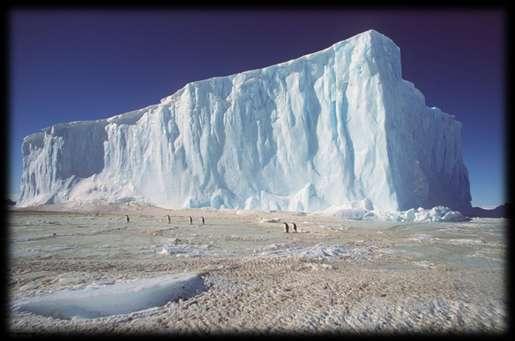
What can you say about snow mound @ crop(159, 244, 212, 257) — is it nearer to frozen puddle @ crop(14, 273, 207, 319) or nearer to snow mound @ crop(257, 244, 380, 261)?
snow mound @ crop(257, 244, 380, 261)

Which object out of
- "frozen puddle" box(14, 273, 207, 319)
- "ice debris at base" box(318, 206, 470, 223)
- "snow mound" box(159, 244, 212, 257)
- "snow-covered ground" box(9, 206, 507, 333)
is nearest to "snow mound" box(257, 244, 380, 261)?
"snow-covered ground" box(9, 206, 507, 333)

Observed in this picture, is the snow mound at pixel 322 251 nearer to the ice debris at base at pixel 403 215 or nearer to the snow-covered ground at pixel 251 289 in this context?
the snow-covered ground at pixel 251 289

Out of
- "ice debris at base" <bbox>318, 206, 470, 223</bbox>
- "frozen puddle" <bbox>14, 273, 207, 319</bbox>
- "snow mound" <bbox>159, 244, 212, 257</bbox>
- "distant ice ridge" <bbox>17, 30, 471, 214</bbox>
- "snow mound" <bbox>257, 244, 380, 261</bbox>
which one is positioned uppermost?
"distant ice ridge" <bbox>17, 30, 471, 214</bbox>

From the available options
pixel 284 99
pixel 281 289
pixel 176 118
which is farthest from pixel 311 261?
pixel 176 118

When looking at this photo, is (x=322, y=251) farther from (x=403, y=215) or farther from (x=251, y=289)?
(x=403, y=215)

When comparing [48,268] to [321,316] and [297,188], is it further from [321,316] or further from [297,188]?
[297,188]
